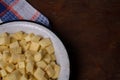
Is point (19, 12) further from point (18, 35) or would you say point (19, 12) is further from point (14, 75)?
point (14, 75)

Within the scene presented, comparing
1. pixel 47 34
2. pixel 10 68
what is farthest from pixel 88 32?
pixel 10 68

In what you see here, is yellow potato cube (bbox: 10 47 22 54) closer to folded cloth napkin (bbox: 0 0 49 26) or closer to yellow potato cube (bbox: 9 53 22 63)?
yellow potato cube (bbox: 9 53 22 63)

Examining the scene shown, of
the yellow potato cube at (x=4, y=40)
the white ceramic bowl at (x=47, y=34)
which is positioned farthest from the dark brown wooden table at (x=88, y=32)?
the yellow potato cube at (x=4, y=40)

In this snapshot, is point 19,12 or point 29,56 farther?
point 19,12

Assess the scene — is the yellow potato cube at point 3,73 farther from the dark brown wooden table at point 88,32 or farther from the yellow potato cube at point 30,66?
the dark brown wooden table at point 88,32

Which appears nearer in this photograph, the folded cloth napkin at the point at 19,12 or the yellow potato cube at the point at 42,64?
the yellow potato cube at the point at 42,64
